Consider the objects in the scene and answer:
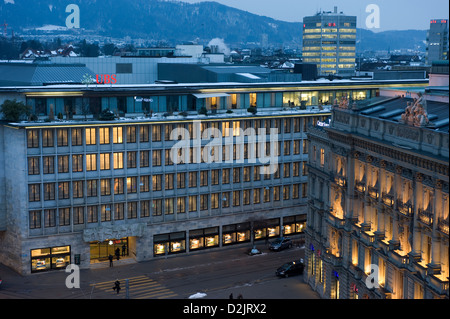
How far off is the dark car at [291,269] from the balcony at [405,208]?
108 ft

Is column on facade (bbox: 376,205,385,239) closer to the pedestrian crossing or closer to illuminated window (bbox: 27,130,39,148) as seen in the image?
the pedestrian crossing

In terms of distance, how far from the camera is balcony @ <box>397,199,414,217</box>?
7425cm

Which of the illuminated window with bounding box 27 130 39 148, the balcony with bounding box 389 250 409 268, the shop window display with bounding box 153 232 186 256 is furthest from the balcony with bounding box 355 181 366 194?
the illuminated window with bounding box 27 130 39 148

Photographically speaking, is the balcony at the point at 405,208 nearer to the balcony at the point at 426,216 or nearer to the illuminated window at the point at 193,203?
the balcony at the point at 426,216

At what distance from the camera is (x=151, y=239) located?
115438 millimetres

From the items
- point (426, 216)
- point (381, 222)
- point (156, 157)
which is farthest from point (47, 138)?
point (426, 216)

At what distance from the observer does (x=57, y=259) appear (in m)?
110

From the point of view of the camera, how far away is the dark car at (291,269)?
106m

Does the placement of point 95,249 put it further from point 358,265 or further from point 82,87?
point 358,265

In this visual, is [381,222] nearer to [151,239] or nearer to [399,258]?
[399,258]

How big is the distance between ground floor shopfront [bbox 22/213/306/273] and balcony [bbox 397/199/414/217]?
48.6m

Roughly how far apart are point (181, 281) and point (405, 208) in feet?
134

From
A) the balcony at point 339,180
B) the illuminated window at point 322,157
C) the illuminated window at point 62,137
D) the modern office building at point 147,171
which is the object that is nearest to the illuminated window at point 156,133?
the modern office building at point 147,171

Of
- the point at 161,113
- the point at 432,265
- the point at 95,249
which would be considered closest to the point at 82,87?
the point at 161,113
